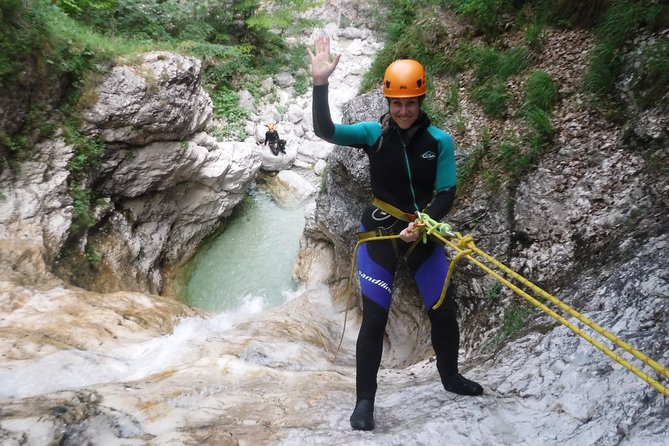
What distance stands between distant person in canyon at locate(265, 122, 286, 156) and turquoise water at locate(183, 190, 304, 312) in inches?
77.4

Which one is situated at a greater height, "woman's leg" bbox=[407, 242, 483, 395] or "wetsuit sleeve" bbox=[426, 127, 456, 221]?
"wetsuit sleeve" bbox=[426, 127, 456, 221]

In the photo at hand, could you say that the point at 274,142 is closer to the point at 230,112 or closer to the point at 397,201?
the point at 230,112

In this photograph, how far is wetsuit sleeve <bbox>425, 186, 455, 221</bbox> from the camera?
2.75 m

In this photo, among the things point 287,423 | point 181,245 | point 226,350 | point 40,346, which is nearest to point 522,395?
point 287,423

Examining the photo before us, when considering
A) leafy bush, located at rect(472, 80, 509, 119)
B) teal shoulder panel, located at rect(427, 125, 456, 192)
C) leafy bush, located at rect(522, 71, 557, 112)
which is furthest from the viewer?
leafy bush, located at rect(472, 80, 509, 119)

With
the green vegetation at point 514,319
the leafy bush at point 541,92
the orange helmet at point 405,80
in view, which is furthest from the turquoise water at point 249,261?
the orange helmet at point 405,80

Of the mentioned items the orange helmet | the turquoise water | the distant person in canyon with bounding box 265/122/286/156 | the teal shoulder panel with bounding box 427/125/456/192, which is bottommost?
the turquoise water

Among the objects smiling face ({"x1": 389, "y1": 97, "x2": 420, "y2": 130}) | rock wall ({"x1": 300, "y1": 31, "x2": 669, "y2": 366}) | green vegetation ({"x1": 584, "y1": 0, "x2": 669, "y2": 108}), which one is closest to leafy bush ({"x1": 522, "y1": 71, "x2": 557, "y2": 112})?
rock wall ({"x1": 300, "y1": 31, "x2": 669, "y2": 366})

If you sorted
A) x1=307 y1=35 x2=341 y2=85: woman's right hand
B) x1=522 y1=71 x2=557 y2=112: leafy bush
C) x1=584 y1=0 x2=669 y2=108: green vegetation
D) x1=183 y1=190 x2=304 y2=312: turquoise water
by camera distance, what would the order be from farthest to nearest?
1. x1=183 y1=190 x2=304 y2=312: turquoise water
2. x1=522 y1=71 x2=557 y2=112: leafy bush
3. x1=584 y1=0 x2=669 y2=108: green vegetation
4. x1=307 y1=35 x2=341 y2=85: woman's right hand

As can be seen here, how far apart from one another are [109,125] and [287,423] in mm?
6951

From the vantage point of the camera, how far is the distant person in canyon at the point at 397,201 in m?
2.51

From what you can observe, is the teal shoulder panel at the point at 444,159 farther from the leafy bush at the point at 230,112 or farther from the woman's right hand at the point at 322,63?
the leafy bush at the point at 230,112

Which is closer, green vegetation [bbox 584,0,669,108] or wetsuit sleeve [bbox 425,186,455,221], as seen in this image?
wetsuit sleeve [bbox 425,186,455,221]

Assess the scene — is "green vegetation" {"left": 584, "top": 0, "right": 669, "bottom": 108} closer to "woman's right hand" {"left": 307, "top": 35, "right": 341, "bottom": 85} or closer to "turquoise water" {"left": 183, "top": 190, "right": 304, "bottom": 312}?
"woman's right hand" {"left": 307, "top": 35, "right": 341, "bottom": 85}
